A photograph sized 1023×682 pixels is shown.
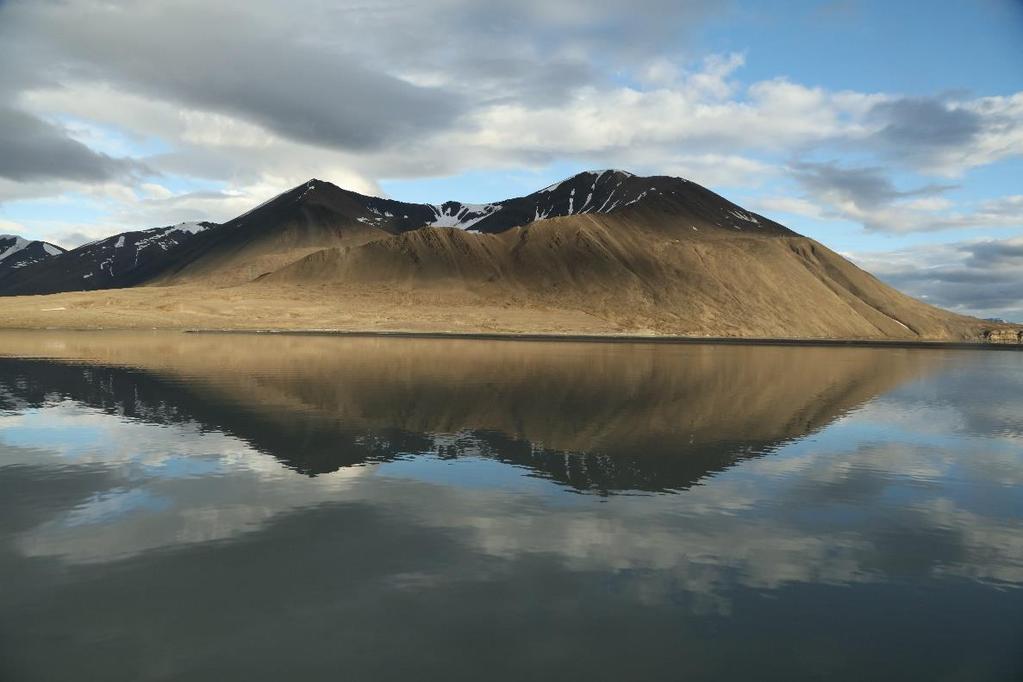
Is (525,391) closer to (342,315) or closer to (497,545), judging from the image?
(497,545)

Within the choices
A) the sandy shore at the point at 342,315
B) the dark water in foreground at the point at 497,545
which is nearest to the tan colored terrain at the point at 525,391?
the dark water in foreground at the point at 497,545

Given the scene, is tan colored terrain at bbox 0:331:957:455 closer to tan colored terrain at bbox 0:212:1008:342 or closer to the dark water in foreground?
the dark water in foreground

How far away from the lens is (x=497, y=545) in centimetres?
1421

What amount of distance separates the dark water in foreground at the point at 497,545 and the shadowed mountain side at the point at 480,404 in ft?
0.87

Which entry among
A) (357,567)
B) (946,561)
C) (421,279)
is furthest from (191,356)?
(421,279)

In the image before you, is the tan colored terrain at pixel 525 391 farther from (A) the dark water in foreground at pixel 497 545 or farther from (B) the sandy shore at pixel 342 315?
(B) the sandy shore at pixel 342 315

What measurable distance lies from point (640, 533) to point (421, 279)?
179 meters

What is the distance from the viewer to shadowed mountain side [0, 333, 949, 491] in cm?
2319

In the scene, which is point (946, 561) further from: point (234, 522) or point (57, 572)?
point (57, 572)

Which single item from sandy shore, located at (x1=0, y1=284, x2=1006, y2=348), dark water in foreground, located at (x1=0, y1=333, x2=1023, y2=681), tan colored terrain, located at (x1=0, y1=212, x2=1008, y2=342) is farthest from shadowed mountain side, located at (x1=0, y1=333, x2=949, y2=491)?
tan colored terrain, located at (x1=0, y1=212, x2=1008, y2=342)

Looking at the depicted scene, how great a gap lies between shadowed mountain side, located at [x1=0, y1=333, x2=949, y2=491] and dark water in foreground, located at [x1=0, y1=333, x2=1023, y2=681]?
265 millimetres

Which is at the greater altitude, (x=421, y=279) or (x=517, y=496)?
(x=421, y=279)

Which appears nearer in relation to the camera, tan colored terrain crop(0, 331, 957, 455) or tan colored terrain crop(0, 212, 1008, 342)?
tan colored terrain crop(0, 331, 957, 455)

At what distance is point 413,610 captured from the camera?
11.0m
